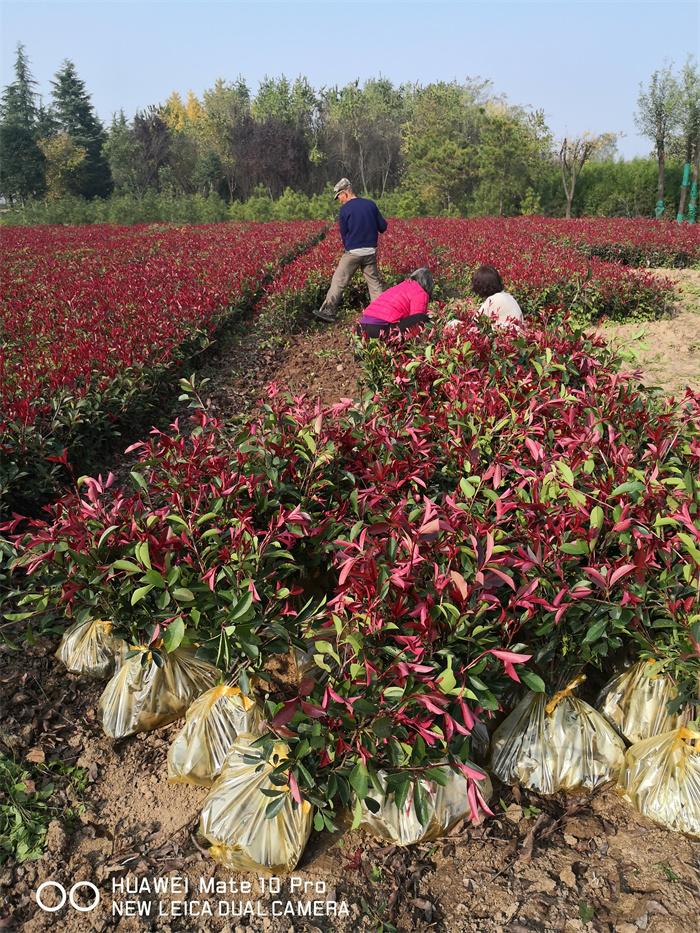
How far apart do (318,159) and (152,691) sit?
4394cm

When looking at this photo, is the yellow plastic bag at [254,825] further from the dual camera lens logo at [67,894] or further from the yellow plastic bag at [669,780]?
the yellow plastic bag at [669,780]

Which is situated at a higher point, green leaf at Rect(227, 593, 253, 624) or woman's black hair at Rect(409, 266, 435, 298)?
woman's black hair at Rect(409, 266, 435, 298)

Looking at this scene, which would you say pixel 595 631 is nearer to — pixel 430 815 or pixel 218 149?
pixel 430 815

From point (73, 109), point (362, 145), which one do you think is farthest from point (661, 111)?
point (73, 109)

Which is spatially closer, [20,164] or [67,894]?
[67,894]

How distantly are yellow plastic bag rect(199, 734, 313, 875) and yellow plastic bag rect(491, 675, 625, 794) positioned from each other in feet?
2.45

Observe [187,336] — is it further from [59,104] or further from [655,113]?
[59,104]

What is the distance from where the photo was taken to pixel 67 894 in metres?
1.75

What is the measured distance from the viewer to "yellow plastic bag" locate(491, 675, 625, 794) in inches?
78.1

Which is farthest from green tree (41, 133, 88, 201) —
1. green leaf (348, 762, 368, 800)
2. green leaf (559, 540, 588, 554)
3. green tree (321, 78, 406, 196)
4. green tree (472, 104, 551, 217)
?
green leaf (348, 762, 368, 800)

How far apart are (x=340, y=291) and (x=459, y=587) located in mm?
7166

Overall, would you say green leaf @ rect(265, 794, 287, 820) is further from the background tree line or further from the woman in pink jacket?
the background tree line

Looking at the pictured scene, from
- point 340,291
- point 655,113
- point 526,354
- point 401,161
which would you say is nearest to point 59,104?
point 401,161

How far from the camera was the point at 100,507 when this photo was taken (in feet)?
6.89
